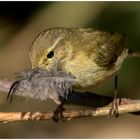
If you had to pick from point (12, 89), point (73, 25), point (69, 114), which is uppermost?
point (73, 25)

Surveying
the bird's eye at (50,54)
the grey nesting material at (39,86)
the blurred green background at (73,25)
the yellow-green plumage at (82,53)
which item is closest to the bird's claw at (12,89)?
the grey nesting material at (39,86)

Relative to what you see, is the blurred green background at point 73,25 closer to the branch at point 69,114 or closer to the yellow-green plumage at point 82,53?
the yellow-green plumage at point 82,53

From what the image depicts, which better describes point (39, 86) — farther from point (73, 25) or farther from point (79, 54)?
point (73, 25)

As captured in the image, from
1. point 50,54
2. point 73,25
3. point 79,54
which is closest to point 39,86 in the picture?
point 50,54

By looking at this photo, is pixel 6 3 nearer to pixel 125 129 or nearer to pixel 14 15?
pixel 14 15

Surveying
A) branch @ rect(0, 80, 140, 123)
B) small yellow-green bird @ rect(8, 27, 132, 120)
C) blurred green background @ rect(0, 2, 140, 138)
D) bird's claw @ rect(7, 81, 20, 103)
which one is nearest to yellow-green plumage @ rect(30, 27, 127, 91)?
small yellow-green bird @ rect(8, 27, 132, 120)

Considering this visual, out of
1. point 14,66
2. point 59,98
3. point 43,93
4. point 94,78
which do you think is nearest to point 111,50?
point 94,78

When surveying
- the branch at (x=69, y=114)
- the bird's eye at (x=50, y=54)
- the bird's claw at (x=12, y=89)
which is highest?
the bird's eye at (x=50, y=54)
